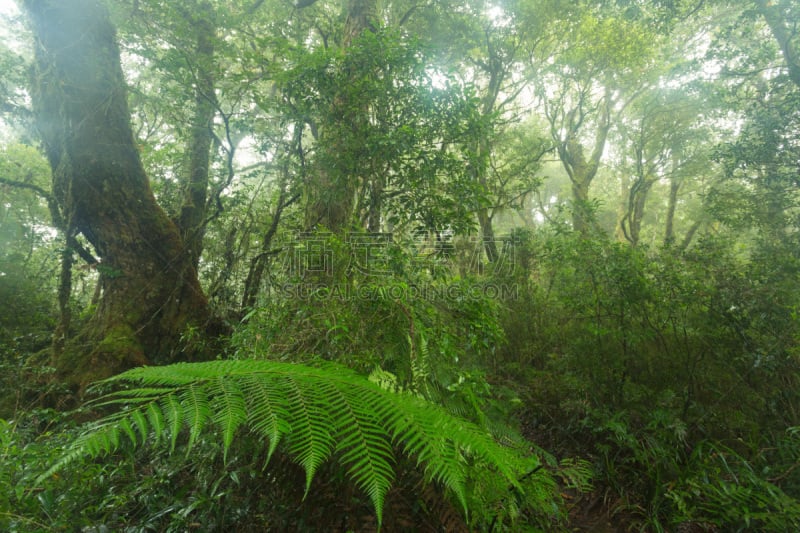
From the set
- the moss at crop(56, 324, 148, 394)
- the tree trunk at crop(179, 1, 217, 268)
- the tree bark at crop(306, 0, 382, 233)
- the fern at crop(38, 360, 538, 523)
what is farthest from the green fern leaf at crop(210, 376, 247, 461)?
the tree trunk at crop(179, 1, 217, 268)

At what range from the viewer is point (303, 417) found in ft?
3.93

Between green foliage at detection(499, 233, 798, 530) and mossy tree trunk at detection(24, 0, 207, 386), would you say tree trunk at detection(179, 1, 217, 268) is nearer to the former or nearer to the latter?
mossy tree trunk at detection(24, 0, 207, 386)

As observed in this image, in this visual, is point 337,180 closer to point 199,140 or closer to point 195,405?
point 195,405

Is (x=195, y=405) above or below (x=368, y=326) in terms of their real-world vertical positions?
below

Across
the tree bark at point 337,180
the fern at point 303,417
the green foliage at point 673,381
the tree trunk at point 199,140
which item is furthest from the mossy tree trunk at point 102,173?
the green foliage at point 673,381

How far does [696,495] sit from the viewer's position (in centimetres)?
256

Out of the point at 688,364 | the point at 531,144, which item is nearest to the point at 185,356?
the point at 688,364

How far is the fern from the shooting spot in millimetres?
1037

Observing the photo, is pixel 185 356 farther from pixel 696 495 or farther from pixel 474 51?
pixel 474 51

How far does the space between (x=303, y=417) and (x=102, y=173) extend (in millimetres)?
5134

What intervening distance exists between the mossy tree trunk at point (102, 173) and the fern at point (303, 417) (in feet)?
12.5

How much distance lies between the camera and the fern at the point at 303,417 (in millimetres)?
1037

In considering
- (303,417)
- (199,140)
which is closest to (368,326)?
(303,417)

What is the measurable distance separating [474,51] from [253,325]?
9.37 metres
